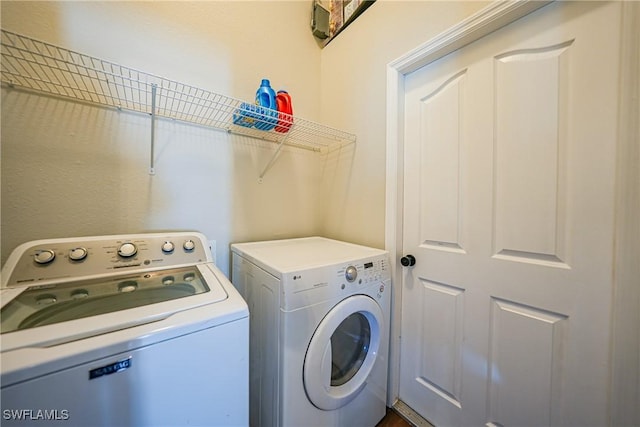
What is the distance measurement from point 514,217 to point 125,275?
5.23ft

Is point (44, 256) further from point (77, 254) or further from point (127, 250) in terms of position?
point (127, 250)

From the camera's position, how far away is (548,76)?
2.75 ft

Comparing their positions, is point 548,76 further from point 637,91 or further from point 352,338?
point 352,338

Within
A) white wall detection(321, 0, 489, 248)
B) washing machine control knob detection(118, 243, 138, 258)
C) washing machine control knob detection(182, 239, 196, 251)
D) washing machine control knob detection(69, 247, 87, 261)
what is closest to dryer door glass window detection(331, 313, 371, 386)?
white wall detection(321, 0, 489, 248)

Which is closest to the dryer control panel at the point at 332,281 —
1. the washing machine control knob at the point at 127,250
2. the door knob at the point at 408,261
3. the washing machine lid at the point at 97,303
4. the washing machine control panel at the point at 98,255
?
the door knob at the point at 408,261

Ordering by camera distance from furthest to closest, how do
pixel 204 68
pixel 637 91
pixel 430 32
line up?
pixel 204 68
pixel 430 32
pixel 637 91

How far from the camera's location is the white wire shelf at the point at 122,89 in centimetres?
88

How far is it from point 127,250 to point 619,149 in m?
1.82

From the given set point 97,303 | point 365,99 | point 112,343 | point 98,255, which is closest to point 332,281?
point 112,343

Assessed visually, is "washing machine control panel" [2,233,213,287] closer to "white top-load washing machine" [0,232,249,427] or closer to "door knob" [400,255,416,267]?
"white top-load washing machine" [0,232,249,427]

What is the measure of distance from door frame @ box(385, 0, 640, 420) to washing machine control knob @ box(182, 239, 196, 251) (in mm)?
1037

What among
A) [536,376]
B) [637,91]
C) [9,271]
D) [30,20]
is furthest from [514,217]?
[30,20]

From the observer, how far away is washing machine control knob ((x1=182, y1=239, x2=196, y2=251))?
107 cm

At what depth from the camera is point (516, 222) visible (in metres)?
0.92
